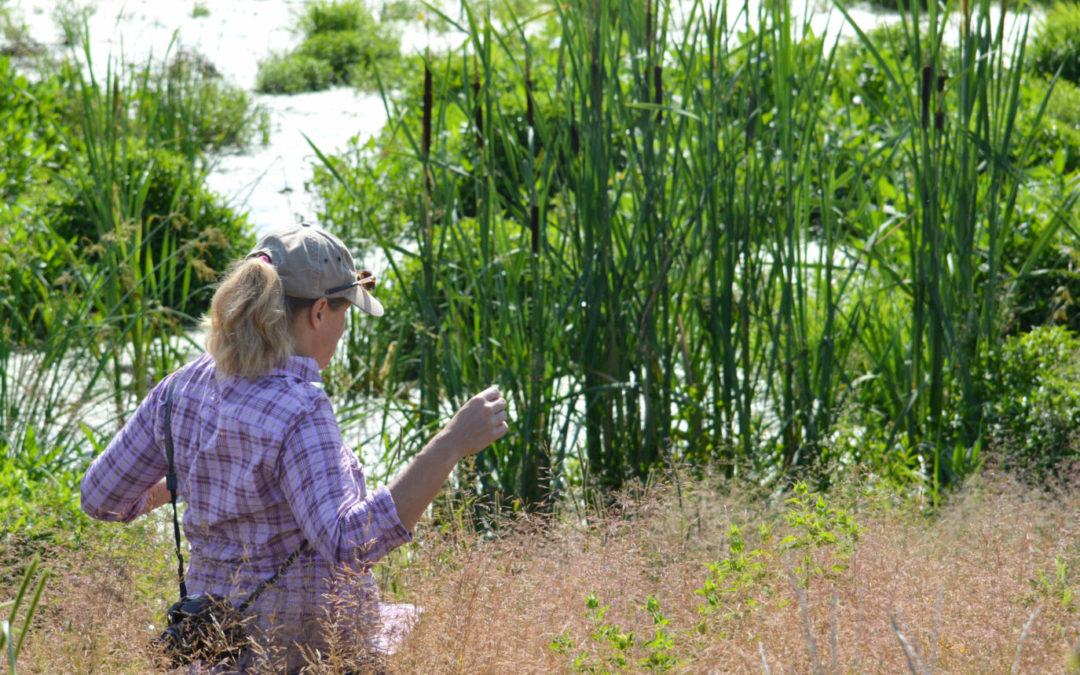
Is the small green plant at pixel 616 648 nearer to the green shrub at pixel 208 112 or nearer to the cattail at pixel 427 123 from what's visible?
the cattail at pixel 427 123

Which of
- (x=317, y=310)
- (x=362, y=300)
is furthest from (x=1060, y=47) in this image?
(x=317, y=310)

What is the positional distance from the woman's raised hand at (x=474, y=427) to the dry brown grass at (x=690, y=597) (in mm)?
199

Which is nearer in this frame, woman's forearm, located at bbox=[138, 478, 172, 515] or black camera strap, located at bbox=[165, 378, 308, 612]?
black camera strap, located at bbox=[165, 378, 308, 612]

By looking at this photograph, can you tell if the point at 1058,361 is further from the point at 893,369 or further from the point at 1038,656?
the point at 1038,656

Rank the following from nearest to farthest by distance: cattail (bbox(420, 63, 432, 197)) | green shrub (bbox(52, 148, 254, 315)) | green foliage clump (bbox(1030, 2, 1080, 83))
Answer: cattail (bbox(420, 63, 432, 197)), green shrub (bbox(52, 148, 254, 315)), green foliage clump (bbox(1030, 2, 1080, 83))

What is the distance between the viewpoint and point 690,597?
7.12 feet

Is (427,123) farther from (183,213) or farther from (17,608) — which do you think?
(183,213)

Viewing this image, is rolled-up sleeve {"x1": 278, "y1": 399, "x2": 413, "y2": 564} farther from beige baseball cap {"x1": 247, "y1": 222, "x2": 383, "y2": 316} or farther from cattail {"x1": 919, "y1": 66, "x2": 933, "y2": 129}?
cattail {"x1": 919, "y1": 66, "x2": 933, "y2": 129}

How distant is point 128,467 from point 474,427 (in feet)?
2.25

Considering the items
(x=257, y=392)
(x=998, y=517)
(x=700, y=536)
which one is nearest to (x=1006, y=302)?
(x=998, y=517)

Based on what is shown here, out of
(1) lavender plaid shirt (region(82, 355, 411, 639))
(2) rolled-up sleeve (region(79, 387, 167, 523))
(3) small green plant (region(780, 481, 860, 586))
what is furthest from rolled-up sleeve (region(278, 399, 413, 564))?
(3) small green plant (region(780, 481, 860, 586))

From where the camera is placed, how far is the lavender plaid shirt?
185 cm

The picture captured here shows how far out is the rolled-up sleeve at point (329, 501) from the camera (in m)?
1.83

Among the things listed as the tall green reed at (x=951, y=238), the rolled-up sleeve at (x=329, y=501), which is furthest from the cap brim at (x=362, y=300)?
the tall green reed at (x=951, y=238)
